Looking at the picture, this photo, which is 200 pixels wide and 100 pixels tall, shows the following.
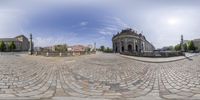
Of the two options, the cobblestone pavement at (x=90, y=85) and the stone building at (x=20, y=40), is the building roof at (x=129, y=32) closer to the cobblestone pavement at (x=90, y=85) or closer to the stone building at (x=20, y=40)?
the cobblestone pavement at (x=90, y=85)

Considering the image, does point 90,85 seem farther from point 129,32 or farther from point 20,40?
point 20,40

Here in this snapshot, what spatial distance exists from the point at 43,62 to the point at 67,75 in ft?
9.10

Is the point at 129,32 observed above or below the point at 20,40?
above

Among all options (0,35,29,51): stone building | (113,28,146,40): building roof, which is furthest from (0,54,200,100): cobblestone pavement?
(113,28,146,40): building roof

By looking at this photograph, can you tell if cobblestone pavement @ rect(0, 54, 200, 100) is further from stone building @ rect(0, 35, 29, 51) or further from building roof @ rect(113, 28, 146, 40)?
building roof @ rect(113, 28, 146, 40)

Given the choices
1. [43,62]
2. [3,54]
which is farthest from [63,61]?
[3,54]

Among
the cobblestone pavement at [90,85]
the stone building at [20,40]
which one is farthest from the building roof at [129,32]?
the stone building at [20,40]

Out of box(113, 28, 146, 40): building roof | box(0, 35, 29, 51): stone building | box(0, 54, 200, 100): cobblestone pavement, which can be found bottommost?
box(0, 54, 200, 100): cobblestone pavement

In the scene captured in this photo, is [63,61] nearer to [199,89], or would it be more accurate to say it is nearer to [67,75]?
[67,75]

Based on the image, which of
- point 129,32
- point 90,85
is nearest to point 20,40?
point 90,85

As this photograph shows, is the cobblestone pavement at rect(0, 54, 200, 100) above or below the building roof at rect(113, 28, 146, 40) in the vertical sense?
below

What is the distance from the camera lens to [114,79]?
19.3 feet

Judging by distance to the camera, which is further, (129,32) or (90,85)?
(129,32)

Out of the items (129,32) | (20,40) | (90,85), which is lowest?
(90,85)
